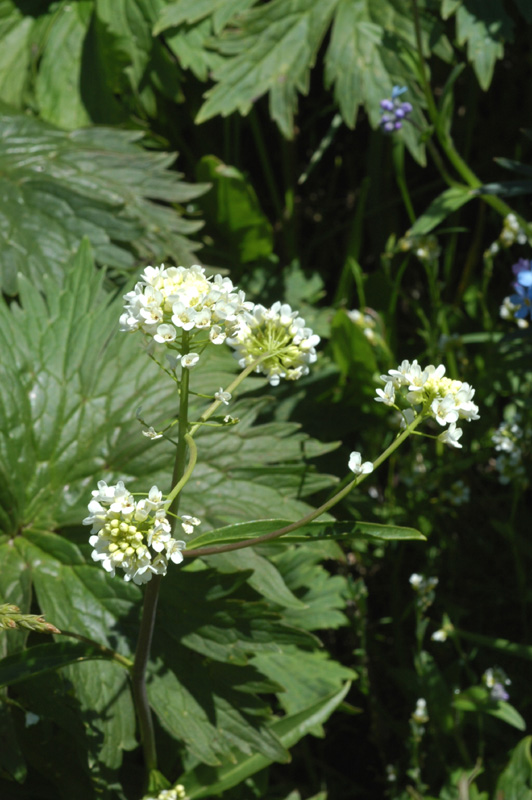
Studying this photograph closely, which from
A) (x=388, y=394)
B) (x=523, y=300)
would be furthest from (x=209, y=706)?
(x=523, y=300)

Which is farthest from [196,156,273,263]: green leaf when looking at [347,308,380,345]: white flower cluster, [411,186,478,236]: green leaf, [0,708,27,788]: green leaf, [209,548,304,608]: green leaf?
[0,708,27,788]: green leaf

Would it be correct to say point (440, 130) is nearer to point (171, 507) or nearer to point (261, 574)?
point (261, 574)

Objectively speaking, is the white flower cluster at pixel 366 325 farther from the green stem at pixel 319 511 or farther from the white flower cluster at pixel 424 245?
the green stem at pixel 319 511

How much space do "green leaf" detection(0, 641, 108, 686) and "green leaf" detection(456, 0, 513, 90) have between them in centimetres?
213

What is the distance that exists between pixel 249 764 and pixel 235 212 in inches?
76.2

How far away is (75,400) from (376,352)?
1.10 meters

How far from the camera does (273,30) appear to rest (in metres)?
2.78

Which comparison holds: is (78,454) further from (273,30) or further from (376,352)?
(273,30)

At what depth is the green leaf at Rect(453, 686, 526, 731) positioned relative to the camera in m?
2.21

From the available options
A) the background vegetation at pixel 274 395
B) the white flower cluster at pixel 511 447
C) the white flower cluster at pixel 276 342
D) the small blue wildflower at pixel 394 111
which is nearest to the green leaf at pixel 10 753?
the background vegetation at pixel 274 395

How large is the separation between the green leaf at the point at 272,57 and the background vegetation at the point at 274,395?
10 mm

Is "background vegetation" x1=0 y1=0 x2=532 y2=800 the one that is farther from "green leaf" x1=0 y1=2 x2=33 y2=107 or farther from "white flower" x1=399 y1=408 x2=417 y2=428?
"white flower" x1=399 y1=408 x2=417 y2=428

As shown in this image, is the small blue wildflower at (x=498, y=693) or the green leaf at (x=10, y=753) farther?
the small blue wildflower at (x=498, y=693)

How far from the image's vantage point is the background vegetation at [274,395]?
1770 millimetres
